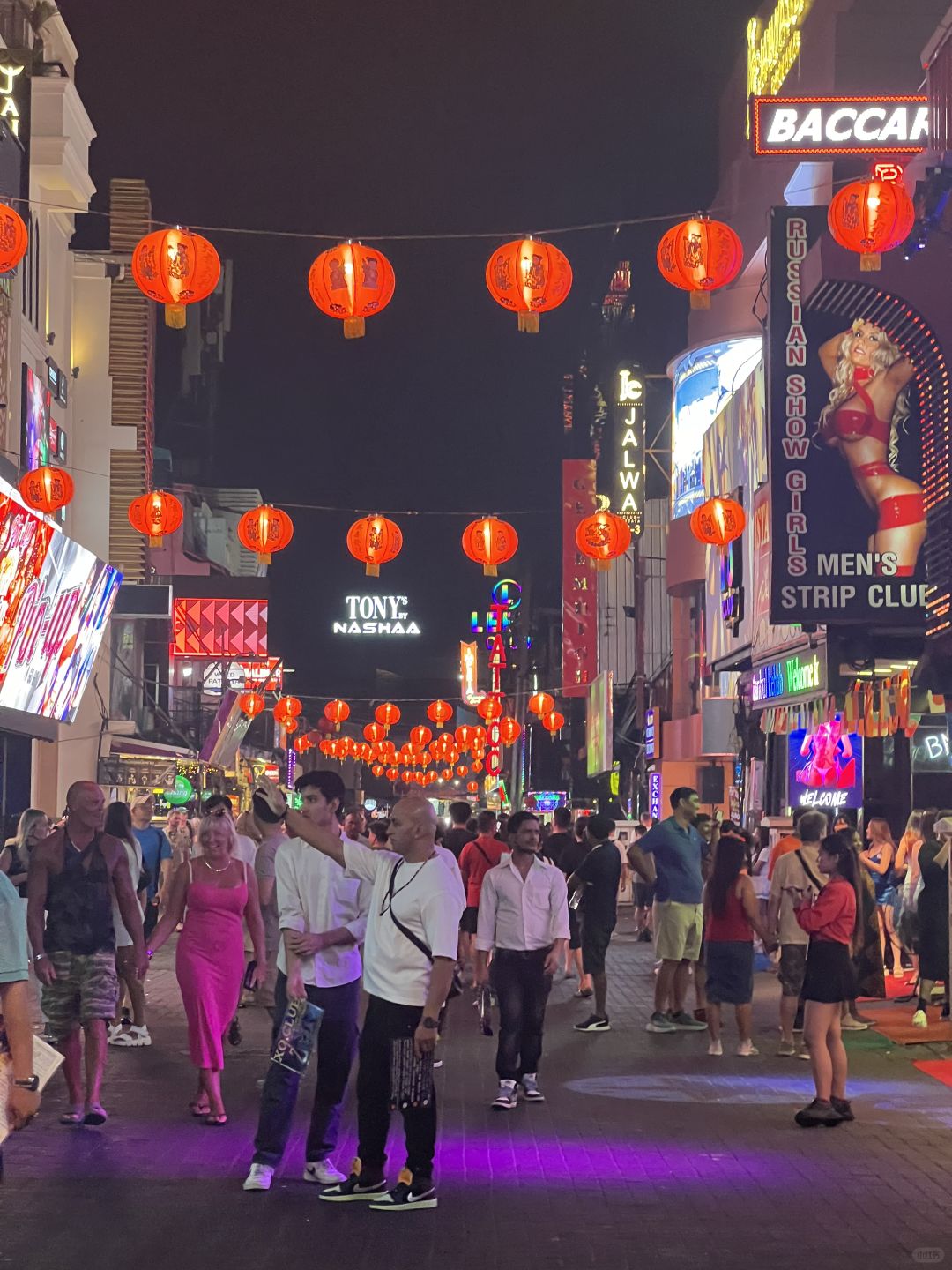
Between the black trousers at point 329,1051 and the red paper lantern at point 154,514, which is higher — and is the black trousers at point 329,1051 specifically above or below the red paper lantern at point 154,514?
below

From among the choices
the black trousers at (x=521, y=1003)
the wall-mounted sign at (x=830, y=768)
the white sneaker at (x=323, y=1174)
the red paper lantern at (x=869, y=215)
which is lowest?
the white sneaker at (x=323, y=1174)

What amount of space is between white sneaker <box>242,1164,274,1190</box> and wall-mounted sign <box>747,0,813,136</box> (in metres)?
26.1

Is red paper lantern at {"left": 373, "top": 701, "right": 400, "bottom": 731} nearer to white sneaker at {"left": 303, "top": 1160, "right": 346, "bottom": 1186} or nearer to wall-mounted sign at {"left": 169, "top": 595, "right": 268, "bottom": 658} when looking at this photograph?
wall-mounted sign at {"left": 169, "top": 595, "right": 268, "bottom": 658}

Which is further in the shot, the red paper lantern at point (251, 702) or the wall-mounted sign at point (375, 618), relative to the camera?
the wall-mounted sign at point (375, 618)

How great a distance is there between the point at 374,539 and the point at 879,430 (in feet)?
29.4

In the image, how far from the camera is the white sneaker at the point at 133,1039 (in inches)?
519

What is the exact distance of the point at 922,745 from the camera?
21.4m

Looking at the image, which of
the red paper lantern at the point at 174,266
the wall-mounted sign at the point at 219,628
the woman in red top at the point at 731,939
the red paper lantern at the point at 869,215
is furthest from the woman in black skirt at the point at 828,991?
the wall-mounted sign at the point at 219,628

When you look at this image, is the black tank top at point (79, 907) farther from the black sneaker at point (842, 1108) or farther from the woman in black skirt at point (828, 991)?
the black sneaker at point (842, 1108)

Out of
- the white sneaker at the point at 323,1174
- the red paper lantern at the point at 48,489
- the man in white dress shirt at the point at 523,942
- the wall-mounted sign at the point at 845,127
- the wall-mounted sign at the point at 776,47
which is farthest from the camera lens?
the wall-mounted sign at the point at 776,47

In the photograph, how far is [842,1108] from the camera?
9992 mm

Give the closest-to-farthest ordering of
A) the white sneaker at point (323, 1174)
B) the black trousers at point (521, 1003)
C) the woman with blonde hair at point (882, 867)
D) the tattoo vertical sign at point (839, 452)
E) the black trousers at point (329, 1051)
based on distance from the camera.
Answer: the white sneaker at point (323, 1174) → the black trousers at point (329, 1051) → the black trousers at point (521, 1003) → the woman with blonde hair at point (882, 867) → the tattoo vertical sign at point (839, 452)

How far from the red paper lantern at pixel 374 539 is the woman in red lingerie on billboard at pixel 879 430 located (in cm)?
824

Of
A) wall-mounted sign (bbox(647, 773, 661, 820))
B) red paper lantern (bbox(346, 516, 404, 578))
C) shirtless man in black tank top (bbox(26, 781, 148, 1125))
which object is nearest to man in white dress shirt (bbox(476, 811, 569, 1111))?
shirtless man in black tank top (bbox(26, 781, 148, 1125))
